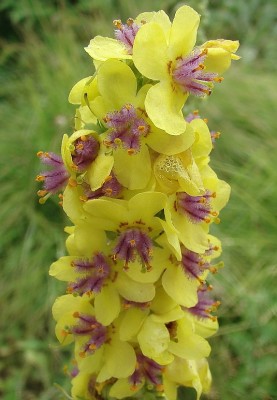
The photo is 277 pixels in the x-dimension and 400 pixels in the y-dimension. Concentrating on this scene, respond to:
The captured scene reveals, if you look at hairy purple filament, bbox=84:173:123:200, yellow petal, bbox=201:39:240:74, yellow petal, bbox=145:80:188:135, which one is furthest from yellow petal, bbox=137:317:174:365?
yellow petal, bbox=201:39:240:74

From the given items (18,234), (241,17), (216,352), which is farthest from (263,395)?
(241,17)

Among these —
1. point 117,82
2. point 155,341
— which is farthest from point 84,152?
point 155,341

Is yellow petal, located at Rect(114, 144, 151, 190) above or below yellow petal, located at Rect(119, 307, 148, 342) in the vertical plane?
above

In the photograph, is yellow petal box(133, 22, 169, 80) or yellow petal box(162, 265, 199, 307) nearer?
yellow petal box(133, 22, 169, 80)

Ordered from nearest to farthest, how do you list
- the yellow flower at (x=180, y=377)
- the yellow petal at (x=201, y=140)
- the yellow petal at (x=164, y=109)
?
the yellow petal at (x=164, y=109) → the yellow petal at (x=201, y=140) → the yellow flower at (x=180, y=377)

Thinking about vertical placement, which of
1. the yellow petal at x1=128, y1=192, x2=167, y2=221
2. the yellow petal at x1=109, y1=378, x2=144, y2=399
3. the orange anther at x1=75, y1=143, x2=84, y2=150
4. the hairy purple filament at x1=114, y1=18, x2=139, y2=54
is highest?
the hairy purple filament at x1=114, y1=18, x2=139, y2=54

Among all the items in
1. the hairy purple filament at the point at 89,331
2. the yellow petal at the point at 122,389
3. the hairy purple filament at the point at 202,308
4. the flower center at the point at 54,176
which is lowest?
the yellow petal at the point at 122,389

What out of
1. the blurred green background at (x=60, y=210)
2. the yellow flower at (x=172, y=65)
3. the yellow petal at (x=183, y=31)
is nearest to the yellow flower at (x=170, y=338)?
the yellow flower at (x=172, y=65)

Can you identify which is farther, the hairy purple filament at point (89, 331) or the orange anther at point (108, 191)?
the hairy purple filament at point (89, 331)

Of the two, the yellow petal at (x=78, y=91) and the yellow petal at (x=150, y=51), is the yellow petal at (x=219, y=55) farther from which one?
the yellow petal at (x=78, y=91)

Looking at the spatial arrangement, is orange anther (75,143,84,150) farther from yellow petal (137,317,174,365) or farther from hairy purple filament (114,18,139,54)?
yellow petal (137,317,174,365)
